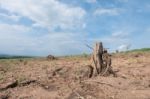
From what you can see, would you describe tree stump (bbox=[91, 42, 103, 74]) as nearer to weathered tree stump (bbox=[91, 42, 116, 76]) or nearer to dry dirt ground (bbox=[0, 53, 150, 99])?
weathered tree stump (bbox=[91, 42, 116, 76])

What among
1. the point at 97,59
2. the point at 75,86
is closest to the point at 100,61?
the point at 97,59

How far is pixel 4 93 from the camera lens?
31.1 ft

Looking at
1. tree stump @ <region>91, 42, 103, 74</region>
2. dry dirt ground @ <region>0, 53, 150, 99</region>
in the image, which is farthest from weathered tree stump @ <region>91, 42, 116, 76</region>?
dry dirt ground @ <region>0, 53, 150, 99</region>

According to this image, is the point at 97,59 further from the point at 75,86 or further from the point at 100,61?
the point at 75,86

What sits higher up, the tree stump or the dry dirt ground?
the tree stump

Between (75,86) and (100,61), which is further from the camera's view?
(100,61)

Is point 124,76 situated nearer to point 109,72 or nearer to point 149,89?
point 109,72

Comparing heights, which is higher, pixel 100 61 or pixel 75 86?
pixel 100 61

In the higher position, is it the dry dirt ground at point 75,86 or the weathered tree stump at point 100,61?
the weathered tree stump at point 100,61

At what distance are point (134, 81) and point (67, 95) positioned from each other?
2.12 m

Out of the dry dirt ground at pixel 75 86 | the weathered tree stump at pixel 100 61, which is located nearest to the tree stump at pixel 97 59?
the weathered tree stump at pixel 100 61

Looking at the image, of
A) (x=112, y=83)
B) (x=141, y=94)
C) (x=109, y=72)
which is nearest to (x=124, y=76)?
(x=109, y=72)

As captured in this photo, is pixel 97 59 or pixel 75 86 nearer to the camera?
pixel 75 86

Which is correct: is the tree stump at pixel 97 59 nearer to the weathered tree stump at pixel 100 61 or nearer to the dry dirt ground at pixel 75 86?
the weathered tree stump at pixel 100 61
